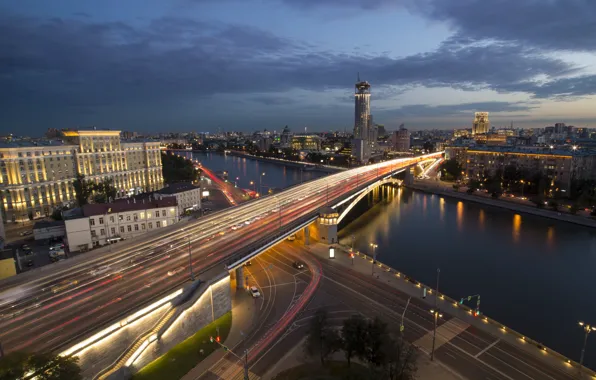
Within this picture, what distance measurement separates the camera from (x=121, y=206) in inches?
1305

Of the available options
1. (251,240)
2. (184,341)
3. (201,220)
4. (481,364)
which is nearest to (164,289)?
(184,341)

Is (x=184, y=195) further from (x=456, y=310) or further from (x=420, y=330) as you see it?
(x=456, y=310)

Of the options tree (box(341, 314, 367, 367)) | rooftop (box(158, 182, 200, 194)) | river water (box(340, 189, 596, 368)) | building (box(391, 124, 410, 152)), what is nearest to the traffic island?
tree (box(341, 314, 367, 367))

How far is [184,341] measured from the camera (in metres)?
17.7

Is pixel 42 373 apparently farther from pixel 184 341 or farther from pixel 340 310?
pixel 340 310

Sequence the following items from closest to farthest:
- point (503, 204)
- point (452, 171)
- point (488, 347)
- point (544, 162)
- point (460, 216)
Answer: point (488, 347), point (460, 216), point (503, 204), point (544, 162), point (452, 171)

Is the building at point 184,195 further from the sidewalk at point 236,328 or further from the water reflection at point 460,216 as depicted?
the water reflection at point 460,216

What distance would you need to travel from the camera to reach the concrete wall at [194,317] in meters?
16.0

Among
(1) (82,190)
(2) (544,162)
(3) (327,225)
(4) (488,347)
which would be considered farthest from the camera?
(2) (544,162)

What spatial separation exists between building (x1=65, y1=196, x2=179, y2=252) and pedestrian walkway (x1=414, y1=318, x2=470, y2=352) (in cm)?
2727

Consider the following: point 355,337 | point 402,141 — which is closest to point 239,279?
point 355,337

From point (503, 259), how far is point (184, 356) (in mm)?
31787

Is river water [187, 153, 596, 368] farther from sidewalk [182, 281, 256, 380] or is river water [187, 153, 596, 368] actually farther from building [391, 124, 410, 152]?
building [391, 124, 410, 152]

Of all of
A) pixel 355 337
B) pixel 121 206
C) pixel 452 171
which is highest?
pixel 121 206
